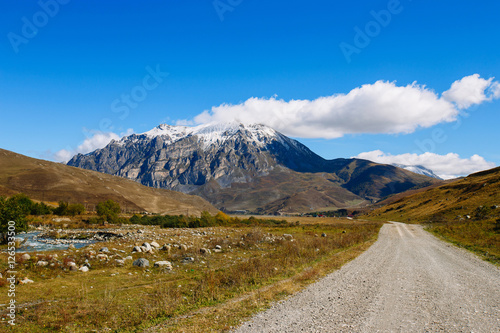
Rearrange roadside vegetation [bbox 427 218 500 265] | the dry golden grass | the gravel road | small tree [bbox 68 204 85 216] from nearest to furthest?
the gravel road
the dry golden grass
roadside vegetation [bbox 427 218 500 265]
small tree [bbox 68 204 85 216]

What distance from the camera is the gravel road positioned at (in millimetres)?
10281

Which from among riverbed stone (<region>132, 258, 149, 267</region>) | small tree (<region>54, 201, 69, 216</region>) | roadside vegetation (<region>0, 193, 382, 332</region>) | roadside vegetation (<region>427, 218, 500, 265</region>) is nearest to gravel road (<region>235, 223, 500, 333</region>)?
roadside vegetation (<region>0, 193, 382, 332</region>)

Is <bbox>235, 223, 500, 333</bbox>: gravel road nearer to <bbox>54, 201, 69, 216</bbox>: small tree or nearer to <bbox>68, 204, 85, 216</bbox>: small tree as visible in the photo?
<bbox>68, 204, 85, 216</bbox>: small tree

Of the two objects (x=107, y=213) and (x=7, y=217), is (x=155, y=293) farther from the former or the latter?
(x=107, y=213)

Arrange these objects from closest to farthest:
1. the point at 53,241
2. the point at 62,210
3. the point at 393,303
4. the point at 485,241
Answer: the point at 393,303, the point at 485,241, the point at 53,241, the point at 62,210

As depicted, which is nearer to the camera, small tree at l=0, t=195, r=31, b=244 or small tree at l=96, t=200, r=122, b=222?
small tree at l=0, t=195, r=31, b=244

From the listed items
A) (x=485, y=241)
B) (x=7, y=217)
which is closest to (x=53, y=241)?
(x=7, y=217)

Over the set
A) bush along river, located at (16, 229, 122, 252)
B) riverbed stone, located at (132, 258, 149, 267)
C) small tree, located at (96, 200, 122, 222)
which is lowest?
bush along river, located at (16, 229, 122, 252)

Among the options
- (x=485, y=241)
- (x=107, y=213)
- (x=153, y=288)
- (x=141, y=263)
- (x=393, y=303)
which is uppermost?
(x=107, y=213)

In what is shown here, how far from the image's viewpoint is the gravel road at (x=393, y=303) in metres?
10.3

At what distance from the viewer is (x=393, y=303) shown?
42.3ft

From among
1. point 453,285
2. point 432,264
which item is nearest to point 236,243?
point 432,264

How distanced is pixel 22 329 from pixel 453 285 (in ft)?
69.5

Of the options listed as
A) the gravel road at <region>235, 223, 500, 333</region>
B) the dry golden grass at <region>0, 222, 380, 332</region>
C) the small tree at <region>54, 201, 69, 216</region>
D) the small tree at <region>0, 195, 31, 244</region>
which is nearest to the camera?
the gravel road at <region>235, 223, 500, 333</region>
